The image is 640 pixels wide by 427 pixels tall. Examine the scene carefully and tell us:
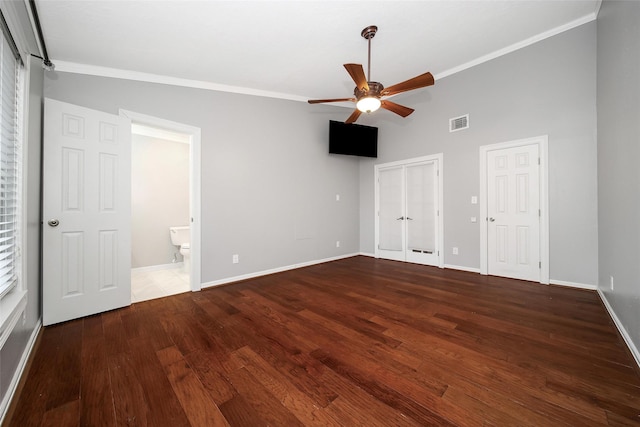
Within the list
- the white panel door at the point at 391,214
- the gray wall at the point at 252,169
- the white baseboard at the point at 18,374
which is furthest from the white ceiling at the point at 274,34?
the white baseboard at the point at 18,374

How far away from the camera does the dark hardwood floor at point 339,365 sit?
1271 mm

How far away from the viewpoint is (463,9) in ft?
8.17

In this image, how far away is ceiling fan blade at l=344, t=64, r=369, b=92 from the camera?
2.16 m

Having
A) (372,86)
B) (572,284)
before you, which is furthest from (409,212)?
(372,86)

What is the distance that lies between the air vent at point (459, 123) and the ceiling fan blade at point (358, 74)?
95.8 inches

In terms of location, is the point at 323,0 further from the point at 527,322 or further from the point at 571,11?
the point at 527,322

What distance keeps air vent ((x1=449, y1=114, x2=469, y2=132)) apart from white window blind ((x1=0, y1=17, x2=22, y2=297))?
4951 mm

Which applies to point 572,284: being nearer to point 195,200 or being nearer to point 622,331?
point 622,331

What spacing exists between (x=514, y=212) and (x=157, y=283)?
5343 millimetres

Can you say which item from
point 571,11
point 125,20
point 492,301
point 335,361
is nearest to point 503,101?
point 571,11

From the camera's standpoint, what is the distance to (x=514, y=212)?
356 centimetres

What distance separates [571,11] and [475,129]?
59.9 inches

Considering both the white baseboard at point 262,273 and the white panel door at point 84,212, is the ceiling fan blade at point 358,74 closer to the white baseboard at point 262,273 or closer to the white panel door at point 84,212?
the white panel door at point 84,212

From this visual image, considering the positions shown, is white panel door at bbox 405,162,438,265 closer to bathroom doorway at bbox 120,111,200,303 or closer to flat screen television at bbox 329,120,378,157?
flat screen television at bbox 329,120,378,157
